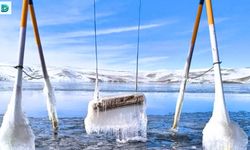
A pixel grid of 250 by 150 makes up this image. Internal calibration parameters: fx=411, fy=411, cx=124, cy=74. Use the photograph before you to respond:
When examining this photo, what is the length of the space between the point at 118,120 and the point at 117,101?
0.54 m

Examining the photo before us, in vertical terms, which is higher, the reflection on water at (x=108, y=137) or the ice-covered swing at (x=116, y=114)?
the ice-covered swing at (x=116, y=114)

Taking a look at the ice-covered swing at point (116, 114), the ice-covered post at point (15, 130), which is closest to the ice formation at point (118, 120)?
the ice-covered swing at point (116, 114)

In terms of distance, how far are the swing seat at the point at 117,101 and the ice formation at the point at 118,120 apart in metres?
0.09

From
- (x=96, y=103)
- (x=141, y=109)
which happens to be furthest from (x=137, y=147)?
(x=96, y=103)

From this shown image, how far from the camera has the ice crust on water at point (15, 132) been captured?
28.5ft

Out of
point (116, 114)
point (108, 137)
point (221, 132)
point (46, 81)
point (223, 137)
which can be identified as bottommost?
point (108, 137)

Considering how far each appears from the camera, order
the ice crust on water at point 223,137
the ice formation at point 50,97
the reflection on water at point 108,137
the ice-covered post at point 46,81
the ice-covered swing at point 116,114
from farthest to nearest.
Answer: the ice formation at point 50,97 < the ice-covered post at point 46,81 < the reflection on water at point 108,137 < the ice-covered swing at point 116,114 < the ice crust on water at point 223,137

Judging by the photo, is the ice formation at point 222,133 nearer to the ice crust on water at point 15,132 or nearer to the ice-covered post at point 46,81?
the ice crust on water at point 15,132

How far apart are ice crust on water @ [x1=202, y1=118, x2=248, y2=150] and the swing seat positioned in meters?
2.76

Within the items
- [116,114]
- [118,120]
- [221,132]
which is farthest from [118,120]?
[221,132]

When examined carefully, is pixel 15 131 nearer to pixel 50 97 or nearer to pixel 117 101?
pixel 117 101

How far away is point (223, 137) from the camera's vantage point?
8883mm

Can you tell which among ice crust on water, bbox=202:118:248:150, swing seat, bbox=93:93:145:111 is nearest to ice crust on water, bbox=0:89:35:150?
swing seat, bbox=93:93:145:111

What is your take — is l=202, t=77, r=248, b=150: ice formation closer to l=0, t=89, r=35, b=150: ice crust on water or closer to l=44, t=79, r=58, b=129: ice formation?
l=0, t=89, r=35, b=150: ice crust on water
